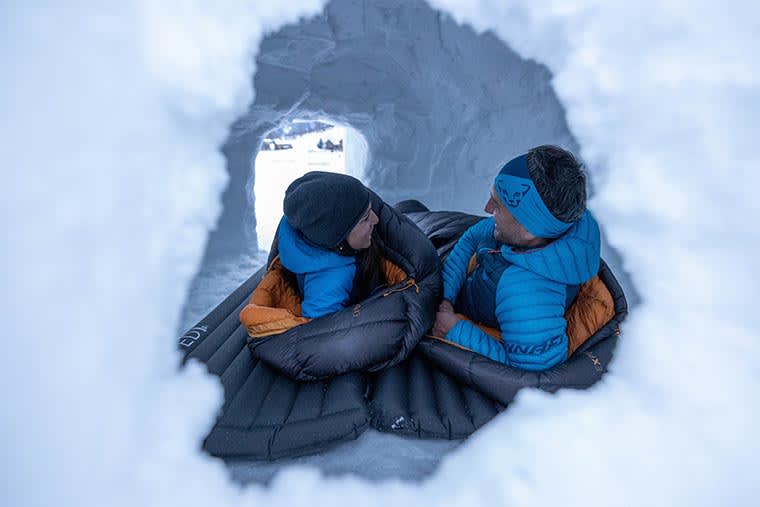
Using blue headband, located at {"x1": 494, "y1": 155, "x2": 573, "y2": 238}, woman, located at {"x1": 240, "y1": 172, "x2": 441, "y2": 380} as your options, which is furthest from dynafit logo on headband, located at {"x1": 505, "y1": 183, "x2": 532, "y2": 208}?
woman, located at {"x1": 240, "y1": 172, "x2": 441, "y2": 380}

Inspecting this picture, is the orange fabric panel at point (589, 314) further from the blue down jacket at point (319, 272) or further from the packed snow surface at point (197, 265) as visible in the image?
the blue down jacket at point (319, 272)

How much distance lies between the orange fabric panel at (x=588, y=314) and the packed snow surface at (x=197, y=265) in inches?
16.4

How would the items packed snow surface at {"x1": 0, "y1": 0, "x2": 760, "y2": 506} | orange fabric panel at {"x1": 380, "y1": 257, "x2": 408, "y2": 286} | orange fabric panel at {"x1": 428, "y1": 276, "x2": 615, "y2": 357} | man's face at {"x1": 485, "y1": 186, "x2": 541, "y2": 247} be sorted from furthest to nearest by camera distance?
orange fabric panel at {"x1": 380, "y1": 257, "x2": 408, "y2": 286} → orange fabric panel at {"x1": 428, "y1": 276, "x2": 615, "y2": 357} → man's face at {"x1": 485, "y1": 186, "x2": 541, "y2": 247} → packed snow surface at {"x1": 0, "y1": 0, "x2": 760, "y2": 506}

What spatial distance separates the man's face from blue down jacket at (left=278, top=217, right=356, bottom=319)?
0.36 metres

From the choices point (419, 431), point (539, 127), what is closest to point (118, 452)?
point (419, 431)

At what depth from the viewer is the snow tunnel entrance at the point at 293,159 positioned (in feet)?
9.28

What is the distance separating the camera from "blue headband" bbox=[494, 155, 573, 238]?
2.86 feet

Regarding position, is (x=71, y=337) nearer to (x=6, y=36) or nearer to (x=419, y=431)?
(x=6, y=36)

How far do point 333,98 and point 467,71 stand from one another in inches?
27.1

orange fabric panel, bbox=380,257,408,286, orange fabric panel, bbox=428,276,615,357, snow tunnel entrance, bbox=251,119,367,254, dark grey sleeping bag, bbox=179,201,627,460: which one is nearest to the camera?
dark grey sleeping bag, bbox=179,201,627,460

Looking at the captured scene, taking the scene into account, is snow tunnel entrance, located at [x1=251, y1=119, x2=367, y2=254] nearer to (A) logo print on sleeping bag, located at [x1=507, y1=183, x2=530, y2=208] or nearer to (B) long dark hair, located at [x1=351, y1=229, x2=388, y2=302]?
(B) long dark hair, located at [x1=351, y1=229, x2=388, y2=302]

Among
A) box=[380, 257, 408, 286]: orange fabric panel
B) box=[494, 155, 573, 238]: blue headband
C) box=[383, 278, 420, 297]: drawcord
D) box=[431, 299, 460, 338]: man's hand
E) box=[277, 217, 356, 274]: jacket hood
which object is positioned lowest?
box=[431, 299, 460, 338]: man's hand

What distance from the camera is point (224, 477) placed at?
21.9 inches

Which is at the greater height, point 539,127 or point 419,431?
point 539,127
